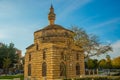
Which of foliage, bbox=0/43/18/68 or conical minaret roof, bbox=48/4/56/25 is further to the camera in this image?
foliage, bbox=0/43/18/68

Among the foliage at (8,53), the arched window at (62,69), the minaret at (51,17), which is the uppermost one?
the minaret at (51,17)

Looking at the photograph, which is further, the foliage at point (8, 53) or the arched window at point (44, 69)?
the foliage at point (8, 53)

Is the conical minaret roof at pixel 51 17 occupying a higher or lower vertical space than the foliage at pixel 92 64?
higher

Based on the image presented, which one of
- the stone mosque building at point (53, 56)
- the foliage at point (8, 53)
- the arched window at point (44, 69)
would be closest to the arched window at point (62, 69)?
the stone mosque building at point (53, 56)

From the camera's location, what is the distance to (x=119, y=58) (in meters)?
74.1

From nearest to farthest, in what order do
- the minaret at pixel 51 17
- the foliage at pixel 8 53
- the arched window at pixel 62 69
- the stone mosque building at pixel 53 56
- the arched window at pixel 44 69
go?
the stone mosque building at pixel 53 56 → the arched window at pixel 62 69 → the arched window at pixel 44 69 → the minaret at pixel 51 17 → the foliage at pixel 8 53

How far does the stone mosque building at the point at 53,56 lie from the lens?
36906 mm

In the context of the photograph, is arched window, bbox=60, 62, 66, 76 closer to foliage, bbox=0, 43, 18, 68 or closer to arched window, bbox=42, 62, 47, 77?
arched window, bbox=42, 62, 47, 77

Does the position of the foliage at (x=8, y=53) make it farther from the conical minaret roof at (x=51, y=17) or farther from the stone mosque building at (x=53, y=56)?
the conical minaret roof at (x=51, y=17)

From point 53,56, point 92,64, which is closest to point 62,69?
point 53,56

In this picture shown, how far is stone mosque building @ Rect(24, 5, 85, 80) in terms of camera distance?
36.9 meters

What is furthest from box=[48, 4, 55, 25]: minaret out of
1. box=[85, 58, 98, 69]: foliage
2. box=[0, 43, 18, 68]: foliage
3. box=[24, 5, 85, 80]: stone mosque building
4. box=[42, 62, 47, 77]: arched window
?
box=[0, 43, 18, 68]: foliage

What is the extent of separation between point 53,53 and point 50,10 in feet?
42.5

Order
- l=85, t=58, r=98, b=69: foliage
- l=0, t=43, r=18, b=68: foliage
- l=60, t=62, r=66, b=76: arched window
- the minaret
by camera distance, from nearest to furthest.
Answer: l=60, t=62, r=66, b=76: arched window
the minaret
l=85, t=58, r=98, b=69: foliage
l=0, t=43, r=18, b=68: foliage
